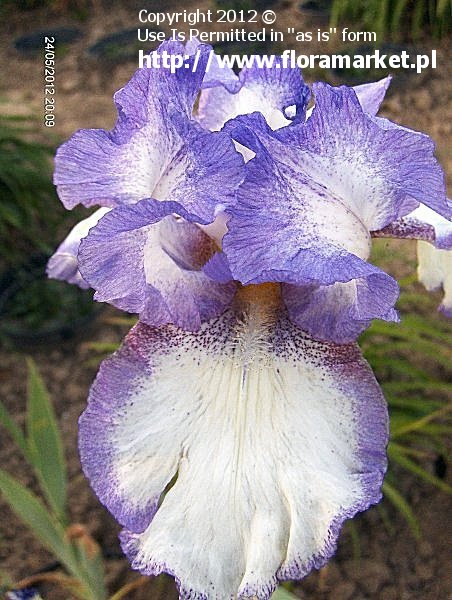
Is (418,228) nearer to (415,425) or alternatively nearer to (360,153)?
(360,153)

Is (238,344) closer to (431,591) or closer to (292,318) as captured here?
(292,318)

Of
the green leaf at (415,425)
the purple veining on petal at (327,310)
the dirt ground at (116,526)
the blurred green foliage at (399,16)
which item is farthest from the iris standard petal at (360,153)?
the blurred green foliage at (399,16)

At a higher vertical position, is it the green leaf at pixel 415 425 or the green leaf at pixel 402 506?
the green leaf at pixel 415 425

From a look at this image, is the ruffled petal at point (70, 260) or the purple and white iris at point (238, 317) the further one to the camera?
the ruffled petal at point (70, 260)

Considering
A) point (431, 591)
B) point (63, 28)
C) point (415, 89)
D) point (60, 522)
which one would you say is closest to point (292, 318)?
point (60, 522)

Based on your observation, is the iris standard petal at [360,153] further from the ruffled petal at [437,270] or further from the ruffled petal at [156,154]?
the ruffled petal at [437,270]

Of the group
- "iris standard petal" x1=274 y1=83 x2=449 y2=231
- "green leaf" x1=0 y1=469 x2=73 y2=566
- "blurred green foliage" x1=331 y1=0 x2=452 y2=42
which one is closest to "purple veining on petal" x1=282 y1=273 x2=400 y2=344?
"iris standard petal" x1=274 y1=83 x2=449 y2=231
